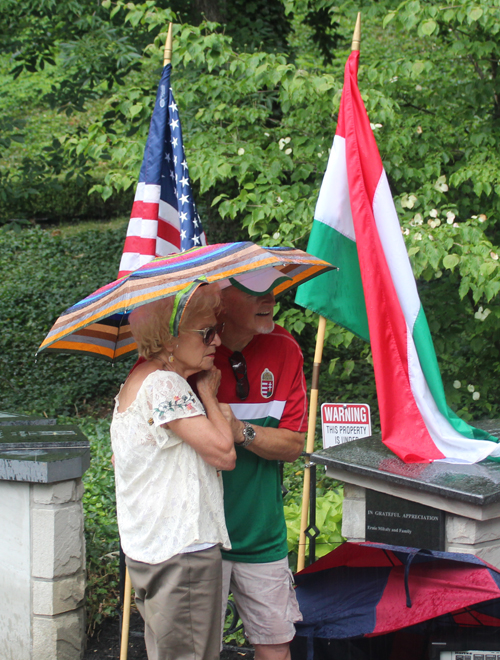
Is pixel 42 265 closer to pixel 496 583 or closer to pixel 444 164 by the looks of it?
pixel 444 164

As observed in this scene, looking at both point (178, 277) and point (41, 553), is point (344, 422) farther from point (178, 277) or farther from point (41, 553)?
point (178, 277)

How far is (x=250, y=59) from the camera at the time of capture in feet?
17.2

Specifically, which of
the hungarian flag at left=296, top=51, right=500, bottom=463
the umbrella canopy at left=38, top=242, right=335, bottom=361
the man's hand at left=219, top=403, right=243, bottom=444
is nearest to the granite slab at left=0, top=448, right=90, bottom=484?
the umbrella canopy at left=38, top=242, right=335, bottom=361

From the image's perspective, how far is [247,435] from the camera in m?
2.39

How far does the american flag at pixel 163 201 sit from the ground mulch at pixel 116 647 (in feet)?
6.36

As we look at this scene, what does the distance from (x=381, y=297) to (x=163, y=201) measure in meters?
1.34

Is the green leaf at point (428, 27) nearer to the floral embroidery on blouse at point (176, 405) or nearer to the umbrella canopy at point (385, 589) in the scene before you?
the umbrella canopy at point (385, 589)

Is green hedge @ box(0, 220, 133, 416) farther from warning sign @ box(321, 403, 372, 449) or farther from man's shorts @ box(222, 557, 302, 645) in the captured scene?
man's shorts @ box(222, 557, 302, 645)

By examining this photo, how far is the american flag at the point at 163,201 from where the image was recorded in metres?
3.61

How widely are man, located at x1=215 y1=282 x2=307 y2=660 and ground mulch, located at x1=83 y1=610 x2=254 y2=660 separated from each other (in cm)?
102

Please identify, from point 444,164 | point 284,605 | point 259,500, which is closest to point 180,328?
point 259,500

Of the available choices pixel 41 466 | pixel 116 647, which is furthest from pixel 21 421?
pixel 116 647

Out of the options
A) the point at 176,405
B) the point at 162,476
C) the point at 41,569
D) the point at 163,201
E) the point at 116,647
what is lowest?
the point at 116,647

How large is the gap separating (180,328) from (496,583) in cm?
145
